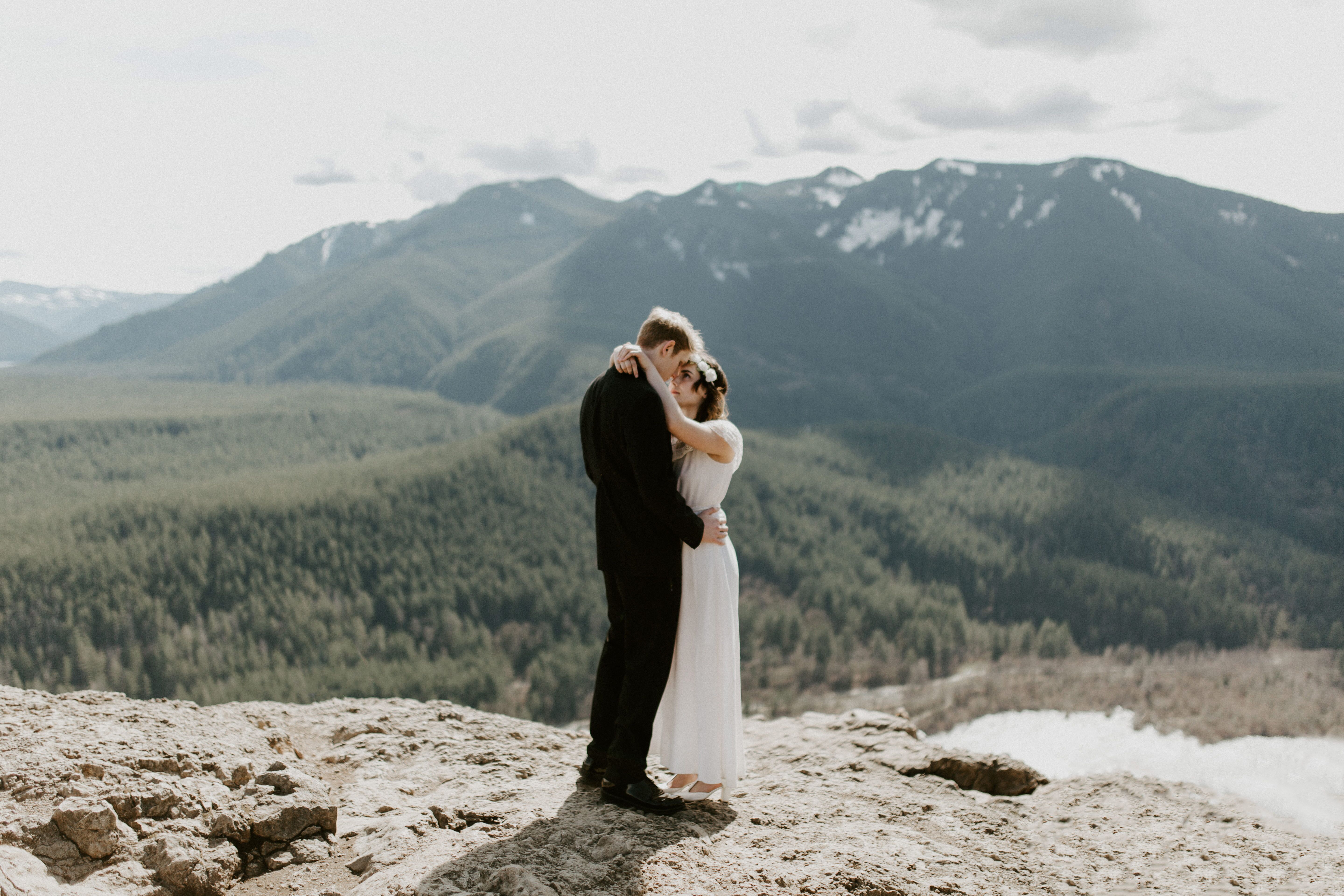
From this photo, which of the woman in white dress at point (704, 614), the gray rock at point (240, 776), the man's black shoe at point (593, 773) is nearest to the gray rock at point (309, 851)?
the gray rock at point (240, 776)

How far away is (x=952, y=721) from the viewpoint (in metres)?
104

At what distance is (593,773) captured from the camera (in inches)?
330

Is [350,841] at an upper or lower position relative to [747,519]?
upper

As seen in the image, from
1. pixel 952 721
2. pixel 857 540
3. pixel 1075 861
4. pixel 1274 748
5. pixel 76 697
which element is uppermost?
pixel 76 697

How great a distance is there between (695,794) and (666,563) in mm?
2439

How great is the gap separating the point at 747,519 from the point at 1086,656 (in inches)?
2447

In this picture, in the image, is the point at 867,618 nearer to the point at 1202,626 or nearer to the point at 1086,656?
the point at 1086,656

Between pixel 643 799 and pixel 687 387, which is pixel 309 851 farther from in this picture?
pixel 687 387

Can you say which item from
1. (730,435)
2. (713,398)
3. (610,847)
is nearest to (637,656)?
(610,847)

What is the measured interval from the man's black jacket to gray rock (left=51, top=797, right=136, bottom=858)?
4330 mm

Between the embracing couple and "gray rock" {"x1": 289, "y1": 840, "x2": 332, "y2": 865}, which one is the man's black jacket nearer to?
the embracing couple

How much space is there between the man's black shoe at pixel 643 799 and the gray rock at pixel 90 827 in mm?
3955

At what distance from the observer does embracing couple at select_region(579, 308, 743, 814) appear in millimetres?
7199

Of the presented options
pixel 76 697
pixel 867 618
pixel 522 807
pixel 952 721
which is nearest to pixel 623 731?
pixel 522 807
